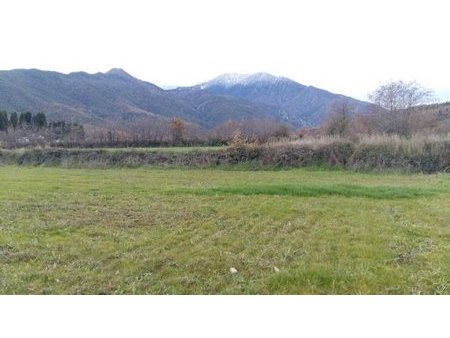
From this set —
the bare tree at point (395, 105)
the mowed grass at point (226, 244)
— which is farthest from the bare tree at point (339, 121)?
the mowed grass at point (226, 244)

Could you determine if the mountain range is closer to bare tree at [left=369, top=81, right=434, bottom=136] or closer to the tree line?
the tree line

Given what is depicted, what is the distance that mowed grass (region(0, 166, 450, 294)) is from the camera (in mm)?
4078

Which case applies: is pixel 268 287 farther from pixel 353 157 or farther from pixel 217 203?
pixel 353 157

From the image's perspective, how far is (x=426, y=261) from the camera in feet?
16.0

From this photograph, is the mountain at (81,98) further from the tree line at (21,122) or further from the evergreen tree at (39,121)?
the tree line at (21,122)

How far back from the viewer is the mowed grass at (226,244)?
4.08 m

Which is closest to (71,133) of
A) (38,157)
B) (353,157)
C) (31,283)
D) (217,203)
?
(38,157)

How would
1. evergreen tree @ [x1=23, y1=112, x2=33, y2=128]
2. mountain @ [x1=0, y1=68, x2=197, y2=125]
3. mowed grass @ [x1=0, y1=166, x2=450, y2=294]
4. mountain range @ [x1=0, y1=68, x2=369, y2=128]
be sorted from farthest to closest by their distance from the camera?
mountain range @ [x1=0, y1=68, x2=369, y2=128] → mountain @ [x1=0, y1=68, x2=197, y2=125] → evergreen tree @ [x1=23, y1=112, x2=33, y2=128] → mowed grass @ [x1=0, y1=166, x2=450, y2=294]

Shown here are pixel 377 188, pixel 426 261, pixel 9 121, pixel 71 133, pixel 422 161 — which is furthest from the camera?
pixel 9 121

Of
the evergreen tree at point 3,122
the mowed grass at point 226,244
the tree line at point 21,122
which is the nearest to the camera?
the mowed grass at point 226,244

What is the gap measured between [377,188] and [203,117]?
121165 mm

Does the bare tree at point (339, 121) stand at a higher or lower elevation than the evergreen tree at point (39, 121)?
lower

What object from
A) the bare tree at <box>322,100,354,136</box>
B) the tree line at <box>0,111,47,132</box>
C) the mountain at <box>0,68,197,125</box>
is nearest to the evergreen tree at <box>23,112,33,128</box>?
the tree line at <box>0,111,47,132</box>

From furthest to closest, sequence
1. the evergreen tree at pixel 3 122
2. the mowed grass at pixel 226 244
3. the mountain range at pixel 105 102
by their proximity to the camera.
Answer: the mountain range at pixel 105 102 → the evergreen tree at pixel 3 122 → the mowed grass at pixel 226 244
